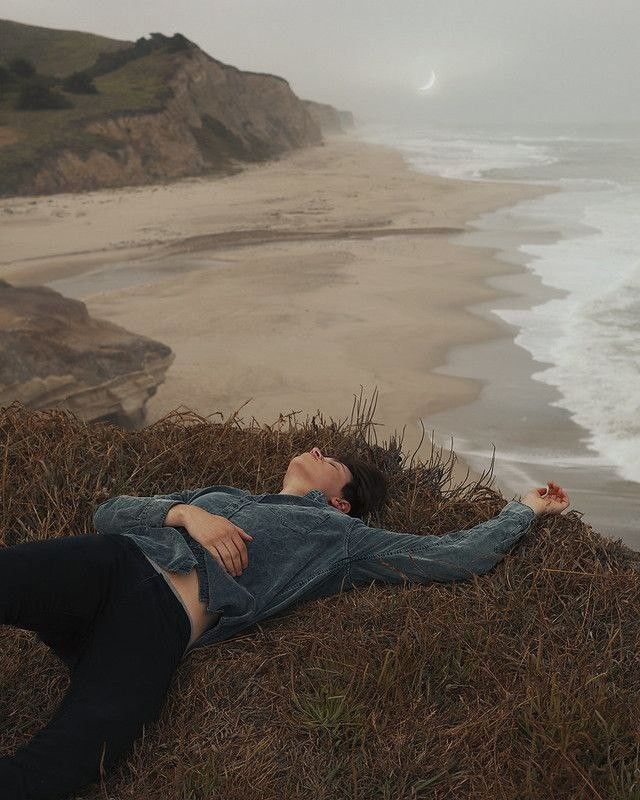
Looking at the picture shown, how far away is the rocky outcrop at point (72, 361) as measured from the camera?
25.8 ft

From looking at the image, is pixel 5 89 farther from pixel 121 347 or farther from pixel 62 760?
pixel 62 760

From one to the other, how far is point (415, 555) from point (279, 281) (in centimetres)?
1096

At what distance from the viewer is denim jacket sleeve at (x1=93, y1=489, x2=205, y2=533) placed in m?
3.12

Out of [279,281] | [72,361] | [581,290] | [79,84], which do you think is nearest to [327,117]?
[79,84]

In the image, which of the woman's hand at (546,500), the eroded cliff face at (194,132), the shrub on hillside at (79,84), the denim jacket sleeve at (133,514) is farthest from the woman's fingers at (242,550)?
the shrub on hillside at (79,84)

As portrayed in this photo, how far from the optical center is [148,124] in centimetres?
2589

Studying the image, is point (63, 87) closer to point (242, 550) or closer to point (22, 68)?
point (22, 68)

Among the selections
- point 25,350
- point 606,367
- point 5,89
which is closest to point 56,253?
point 25,350

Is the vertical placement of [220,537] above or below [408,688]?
above

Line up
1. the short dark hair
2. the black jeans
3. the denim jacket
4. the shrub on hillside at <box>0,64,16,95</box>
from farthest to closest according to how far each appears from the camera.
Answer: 1. the shrub on hillside at <box>0,64,16,95</box>
2. the short dark hair
3. the denim jacket
4. the black jeans

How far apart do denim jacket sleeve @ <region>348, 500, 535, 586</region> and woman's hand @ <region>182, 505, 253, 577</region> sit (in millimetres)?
510

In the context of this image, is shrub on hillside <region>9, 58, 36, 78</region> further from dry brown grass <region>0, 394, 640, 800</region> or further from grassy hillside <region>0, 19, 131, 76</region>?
dry brown grass <region>0, 394, 640, 800</region>

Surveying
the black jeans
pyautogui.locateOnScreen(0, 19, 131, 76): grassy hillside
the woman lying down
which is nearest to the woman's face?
the woman lying down

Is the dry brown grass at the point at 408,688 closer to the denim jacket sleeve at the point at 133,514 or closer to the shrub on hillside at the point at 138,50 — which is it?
the denim jacket sleeve at the point at 133,514
